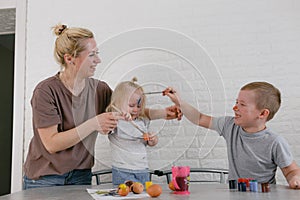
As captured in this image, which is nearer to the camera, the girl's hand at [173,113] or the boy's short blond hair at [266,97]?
the girl's hand at [173,113]

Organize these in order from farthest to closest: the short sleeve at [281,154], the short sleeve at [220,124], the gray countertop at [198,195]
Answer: the short sleeve at [220,124], the short sleeve at [281,154], the gray countertop at [198,195]

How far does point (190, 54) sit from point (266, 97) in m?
0.42

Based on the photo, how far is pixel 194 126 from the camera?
65.2 inches

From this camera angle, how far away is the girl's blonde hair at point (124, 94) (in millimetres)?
1436

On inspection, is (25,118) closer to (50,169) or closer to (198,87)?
(50,169)

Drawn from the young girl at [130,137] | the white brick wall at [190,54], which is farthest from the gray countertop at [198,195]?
the white brick wall at [190,54]

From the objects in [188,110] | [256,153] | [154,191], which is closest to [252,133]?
[256,153]

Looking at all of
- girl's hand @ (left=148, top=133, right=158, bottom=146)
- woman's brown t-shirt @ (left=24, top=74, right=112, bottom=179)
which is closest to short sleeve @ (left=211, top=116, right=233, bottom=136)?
girl's hand @ (left=148, top=133, right=158, bottom=146)

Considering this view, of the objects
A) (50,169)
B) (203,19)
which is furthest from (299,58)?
(50,169)

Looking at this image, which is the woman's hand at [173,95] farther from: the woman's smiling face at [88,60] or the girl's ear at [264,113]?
the girl's ear at [264,113]

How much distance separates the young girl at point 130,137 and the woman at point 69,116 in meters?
0.08

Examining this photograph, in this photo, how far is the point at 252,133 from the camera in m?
1.67

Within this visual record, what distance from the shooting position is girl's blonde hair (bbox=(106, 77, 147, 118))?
144 centimetres

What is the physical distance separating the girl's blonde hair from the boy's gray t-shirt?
18.7 inches
